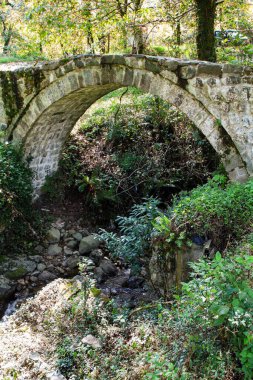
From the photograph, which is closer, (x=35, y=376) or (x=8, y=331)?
(x=35, y=376)

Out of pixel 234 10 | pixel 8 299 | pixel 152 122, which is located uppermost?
pixel 234 10

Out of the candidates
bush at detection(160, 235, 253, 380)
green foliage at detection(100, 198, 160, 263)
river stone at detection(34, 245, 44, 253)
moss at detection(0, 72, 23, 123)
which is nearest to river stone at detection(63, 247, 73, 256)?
river stone at detection(34, 245, 44, 253)

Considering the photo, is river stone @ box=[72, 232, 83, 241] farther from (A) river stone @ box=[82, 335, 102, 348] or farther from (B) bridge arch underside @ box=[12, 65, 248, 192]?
(A) river stone @ box=[82, 335, 102, 348]

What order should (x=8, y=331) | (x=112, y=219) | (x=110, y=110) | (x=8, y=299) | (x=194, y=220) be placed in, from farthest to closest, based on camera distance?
(x=110, y=110) → (x=112, y=219) → (x=8, y=299) → (x=8, y=331) → (x=194, y=220)

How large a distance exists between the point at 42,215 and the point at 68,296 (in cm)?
357

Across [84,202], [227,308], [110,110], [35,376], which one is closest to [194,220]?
[227,308]

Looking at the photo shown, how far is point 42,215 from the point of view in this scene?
8758mm

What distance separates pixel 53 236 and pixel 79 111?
253 centimetres

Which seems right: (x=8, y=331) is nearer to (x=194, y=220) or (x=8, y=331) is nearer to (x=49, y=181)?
(x=194, y=220)

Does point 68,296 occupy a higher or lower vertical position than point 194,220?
lower

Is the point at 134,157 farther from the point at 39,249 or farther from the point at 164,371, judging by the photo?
the point at 164,371

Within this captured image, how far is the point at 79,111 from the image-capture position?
Result: 8.66 meters

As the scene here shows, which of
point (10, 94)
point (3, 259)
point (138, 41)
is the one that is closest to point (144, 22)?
point (138, 41)

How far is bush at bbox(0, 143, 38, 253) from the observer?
7512 millimetres
